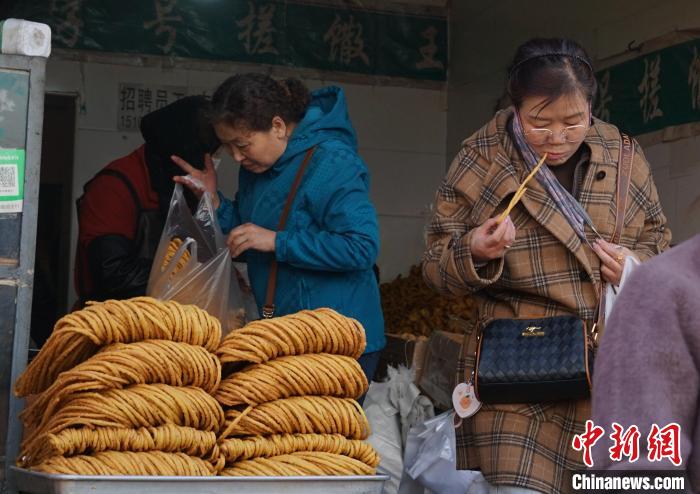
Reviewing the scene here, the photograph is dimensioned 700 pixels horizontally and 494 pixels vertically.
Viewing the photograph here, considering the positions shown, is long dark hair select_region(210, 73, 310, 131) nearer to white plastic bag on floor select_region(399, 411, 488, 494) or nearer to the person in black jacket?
the person in black jacket

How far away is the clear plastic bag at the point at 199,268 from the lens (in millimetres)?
3072

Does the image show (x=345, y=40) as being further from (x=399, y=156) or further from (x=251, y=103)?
(x=251, y=103)

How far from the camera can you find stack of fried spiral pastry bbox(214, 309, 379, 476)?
2.44 metres

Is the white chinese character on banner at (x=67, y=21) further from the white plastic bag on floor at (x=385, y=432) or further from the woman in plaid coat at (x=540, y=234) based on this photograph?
the woman in plaid coat at (x=540, y=234)

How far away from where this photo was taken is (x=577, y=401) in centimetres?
287

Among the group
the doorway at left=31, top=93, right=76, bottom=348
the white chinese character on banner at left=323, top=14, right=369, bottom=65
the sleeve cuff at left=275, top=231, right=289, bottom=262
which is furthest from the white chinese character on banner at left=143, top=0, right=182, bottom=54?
the sleeve cuff at left=275, top=231, right=289, bottom=262

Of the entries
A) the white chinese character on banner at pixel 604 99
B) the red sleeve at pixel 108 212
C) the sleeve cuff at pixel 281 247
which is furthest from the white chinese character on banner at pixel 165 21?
the sleeve cuff at pixel 281 247

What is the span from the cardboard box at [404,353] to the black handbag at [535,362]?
Result: 77.6 inches

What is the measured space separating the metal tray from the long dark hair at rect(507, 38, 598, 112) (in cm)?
108

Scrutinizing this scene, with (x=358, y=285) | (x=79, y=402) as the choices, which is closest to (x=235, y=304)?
(x=358, y=285)

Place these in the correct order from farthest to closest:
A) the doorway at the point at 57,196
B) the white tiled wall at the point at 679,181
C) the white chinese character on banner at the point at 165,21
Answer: the doorway at the point at 57,196
the white chinese character on banner at the point at 165,21
the white tiled wall at the point at 679,181

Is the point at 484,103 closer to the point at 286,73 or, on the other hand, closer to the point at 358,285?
the point at 286,73

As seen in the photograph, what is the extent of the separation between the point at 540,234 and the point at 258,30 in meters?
4.33

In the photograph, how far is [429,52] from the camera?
7441 millimetres
